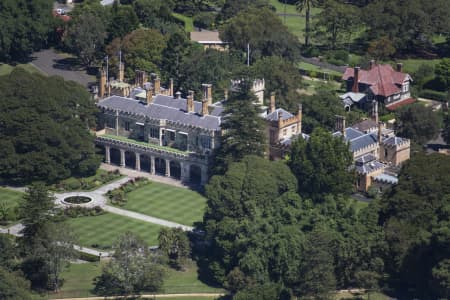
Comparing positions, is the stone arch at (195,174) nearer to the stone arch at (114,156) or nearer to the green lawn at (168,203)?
the green lawn at (168,203)

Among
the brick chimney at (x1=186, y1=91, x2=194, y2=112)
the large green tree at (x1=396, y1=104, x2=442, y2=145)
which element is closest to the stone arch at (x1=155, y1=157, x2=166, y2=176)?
the brick chimney at (x1=186, y1=91, x2=194, y2=112)

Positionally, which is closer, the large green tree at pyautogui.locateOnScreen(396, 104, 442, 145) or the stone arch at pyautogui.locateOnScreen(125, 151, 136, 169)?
the stone arch at pyautogui.locateOnScreen(125, 151, 136, 169)

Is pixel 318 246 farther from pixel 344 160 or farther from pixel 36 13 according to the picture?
pixel 36 13

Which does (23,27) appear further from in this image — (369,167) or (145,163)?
(369,167)

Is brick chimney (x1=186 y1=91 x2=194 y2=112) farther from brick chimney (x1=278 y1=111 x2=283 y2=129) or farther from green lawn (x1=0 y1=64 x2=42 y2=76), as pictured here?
green lawn (x1=0 y1=64 x2=42 y2=76)

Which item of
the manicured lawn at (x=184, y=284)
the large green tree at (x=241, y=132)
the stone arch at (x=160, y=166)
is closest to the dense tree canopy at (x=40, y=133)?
the stone arch at (x=160, y=166)

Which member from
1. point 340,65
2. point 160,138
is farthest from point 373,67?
point 160,138
